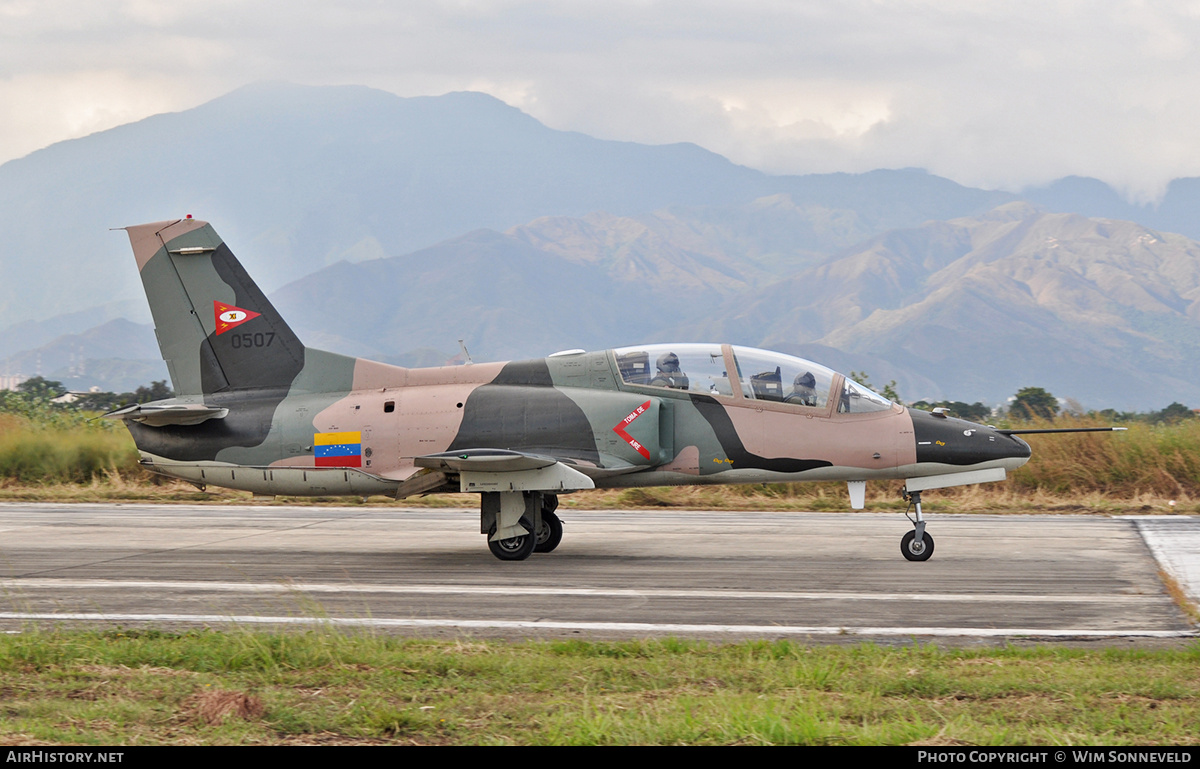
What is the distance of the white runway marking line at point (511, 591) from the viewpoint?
10.8 meters

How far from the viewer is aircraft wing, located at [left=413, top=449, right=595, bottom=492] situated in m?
13.0

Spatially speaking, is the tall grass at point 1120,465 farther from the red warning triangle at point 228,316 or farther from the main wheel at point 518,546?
the red warning triangle at point 228,316

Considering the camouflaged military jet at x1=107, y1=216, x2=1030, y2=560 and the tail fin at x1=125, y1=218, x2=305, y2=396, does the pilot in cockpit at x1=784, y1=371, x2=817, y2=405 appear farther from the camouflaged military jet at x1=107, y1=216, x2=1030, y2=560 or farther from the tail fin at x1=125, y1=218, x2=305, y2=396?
the tail fin at x1=125, y1=218, x2=305, y2=396

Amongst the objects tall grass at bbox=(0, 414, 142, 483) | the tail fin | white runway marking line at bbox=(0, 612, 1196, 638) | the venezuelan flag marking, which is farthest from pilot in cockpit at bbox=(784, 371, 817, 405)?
tall grass at bbox=(0, 414, 142, 483)

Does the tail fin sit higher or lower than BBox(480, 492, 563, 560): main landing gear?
higher

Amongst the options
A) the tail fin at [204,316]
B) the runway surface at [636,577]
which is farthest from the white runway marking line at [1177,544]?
the tail fin at [204,316]

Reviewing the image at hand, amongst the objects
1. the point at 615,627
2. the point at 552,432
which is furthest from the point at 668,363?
the point at 615,627

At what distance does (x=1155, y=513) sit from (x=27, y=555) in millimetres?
18493

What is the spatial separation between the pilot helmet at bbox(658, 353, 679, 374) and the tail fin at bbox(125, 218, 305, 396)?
4.82 m

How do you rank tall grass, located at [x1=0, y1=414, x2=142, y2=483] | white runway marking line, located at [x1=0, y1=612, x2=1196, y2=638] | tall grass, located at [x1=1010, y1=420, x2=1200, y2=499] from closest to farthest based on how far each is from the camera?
white runway marking line, located at [x1=0, y1=612, x2=1196, y2=638], tall grass, located at [x1=1010, y1=420, x2=1200, y2=499], tall grass, located at [x1=0, y1=414, x2=142, y2=483]

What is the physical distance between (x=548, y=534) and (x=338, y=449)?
9.79 feet

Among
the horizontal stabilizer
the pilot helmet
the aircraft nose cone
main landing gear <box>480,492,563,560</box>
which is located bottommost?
main landing gear <box>480,492,563,560</box>

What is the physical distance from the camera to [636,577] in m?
12.4
